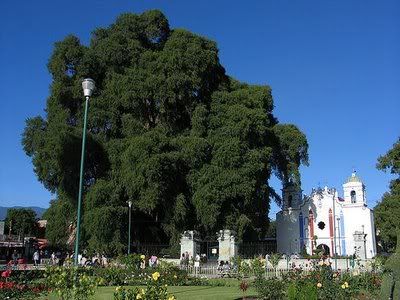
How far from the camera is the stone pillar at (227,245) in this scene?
27.8 metres

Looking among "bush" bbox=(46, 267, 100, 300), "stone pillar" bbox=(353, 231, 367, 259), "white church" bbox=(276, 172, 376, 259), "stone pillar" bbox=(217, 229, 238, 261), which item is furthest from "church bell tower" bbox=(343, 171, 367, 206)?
"bush" bbox=(46, 267, 100, 300)

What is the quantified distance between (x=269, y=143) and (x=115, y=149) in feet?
34.4

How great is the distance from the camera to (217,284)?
672 inches

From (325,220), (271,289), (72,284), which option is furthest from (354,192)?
(72,284)

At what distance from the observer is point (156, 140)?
95.8 feet

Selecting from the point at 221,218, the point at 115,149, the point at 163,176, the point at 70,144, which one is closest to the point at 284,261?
the point at 221,218

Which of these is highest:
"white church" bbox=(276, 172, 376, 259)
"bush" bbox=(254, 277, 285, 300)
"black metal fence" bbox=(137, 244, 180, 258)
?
"white church" bbox=(276, 172, 376, 259)

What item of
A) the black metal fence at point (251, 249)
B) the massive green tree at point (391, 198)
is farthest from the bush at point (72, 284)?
the massive green tree at point (391, 198)

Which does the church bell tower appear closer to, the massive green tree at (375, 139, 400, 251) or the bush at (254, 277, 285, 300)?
the massive green tree at (375, 139, 400, 251)

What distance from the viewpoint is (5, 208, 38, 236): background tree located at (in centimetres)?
5841

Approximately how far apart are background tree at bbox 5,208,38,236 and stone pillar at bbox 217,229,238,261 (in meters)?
37.1

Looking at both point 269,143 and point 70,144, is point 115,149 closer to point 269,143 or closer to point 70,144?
point 70,144

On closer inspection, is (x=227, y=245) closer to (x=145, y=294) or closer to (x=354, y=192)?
(x=354, y=192)

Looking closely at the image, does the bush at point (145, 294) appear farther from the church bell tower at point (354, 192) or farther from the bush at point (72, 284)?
the church bell tower at point (354, 192)
